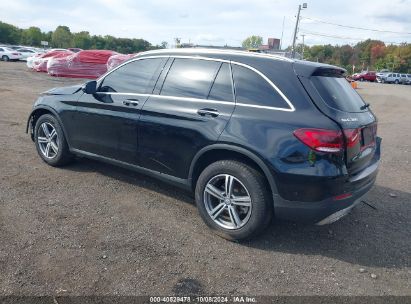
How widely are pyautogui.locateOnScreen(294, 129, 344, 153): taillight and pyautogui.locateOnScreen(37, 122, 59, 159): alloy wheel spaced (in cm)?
372

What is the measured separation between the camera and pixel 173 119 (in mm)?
4102

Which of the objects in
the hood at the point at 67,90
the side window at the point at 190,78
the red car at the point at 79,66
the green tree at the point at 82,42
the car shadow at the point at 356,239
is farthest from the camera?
the green tree at the point at 82,42

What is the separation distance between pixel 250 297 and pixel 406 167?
511cm

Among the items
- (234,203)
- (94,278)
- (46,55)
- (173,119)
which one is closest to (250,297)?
(234,203)

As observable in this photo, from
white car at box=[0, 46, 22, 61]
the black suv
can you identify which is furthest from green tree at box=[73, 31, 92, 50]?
the black suv

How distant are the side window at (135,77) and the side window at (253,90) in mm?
1075

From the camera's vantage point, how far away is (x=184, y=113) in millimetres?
4004

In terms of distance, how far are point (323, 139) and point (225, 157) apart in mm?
1009

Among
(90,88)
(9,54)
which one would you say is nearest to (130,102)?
(90,88)

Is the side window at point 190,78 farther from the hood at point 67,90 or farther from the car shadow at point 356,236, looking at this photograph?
the hood at point 67,90

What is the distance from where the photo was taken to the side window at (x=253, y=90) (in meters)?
3.59

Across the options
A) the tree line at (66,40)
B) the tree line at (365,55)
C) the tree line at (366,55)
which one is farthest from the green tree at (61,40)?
the tree line at (366,55)

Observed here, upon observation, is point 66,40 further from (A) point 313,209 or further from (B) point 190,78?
(A) point 313,209

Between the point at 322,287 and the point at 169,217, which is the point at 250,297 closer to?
the point at 322,287
